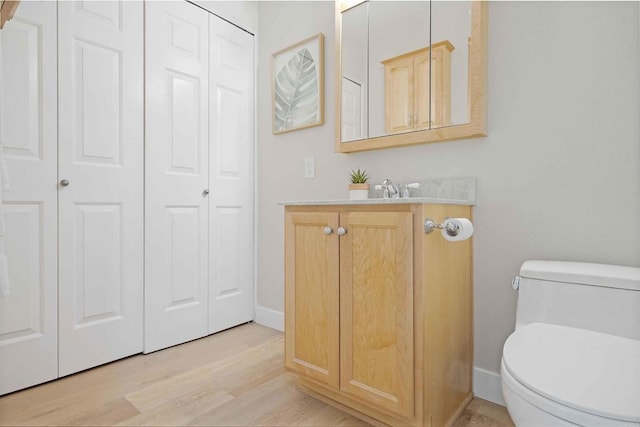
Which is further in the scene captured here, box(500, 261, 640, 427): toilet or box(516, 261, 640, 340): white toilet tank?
box(516, 261, 640, 340): white toilet tank

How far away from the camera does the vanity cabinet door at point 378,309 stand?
3.86 feet

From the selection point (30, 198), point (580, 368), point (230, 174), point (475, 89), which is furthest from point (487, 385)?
point (30, 198)

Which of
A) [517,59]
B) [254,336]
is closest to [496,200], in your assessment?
[517,59]

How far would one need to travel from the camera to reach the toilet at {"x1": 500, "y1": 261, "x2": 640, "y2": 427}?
0.72 meters

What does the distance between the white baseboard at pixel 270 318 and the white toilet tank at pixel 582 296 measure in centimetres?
148

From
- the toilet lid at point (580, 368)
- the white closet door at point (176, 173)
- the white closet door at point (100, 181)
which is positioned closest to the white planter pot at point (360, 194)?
the toilet lid at point (580, 368)

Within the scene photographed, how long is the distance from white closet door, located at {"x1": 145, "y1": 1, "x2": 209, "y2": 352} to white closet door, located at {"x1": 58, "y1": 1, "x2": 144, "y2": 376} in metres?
0.06

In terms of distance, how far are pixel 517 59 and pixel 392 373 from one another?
4.24ft

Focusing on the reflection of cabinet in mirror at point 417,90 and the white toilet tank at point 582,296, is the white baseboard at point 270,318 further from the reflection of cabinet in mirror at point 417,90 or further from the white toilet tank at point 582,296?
the white toilet tank at point 582,296

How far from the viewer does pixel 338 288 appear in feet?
4.48

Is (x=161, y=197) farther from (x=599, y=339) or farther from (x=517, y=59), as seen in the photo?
(x=599, y=339)

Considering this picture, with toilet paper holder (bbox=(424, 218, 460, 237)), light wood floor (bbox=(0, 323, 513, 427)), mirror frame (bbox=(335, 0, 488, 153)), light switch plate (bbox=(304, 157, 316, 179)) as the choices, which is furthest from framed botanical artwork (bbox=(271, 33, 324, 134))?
light wood floor (bbox=(0, 323, 513, 427))

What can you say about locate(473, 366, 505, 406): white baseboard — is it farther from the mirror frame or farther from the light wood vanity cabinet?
the mirror frame

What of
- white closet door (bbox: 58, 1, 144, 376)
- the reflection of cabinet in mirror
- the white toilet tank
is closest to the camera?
the white toilet tank
